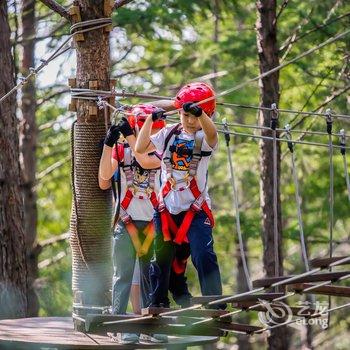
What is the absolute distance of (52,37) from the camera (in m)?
14.0

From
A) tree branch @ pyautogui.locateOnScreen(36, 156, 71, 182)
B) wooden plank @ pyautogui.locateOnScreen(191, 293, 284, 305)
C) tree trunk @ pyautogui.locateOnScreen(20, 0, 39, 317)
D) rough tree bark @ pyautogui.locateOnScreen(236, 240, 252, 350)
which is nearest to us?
wooden plank @ pyautogui.locateOnScreen(191, 293, 284, 305)

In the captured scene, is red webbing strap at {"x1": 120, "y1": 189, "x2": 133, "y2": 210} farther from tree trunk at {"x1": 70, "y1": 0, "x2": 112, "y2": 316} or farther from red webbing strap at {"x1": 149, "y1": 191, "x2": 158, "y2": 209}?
tree trunk at {"x1": 70, "y1": 0, "x2": 112, "y2": 316}

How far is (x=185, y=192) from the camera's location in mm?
6816

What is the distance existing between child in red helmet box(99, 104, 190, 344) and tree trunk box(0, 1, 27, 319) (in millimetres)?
3483

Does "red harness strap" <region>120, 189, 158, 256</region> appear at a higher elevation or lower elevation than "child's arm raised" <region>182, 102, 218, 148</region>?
lower

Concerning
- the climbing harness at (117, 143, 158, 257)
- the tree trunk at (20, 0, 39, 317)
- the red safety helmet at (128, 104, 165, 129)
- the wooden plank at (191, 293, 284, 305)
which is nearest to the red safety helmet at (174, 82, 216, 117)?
the red safety helmet at (128, 104, 165, 129)

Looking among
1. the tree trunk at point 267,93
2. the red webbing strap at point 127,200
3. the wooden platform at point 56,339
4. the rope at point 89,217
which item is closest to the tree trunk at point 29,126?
the tree trunk at point 267,93

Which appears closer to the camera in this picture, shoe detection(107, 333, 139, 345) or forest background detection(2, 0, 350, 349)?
shoe detection(107, 333, 139, 345)

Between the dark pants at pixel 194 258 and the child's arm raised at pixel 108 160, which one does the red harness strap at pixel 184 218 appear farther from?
the child's arm raised at pixel 108 160

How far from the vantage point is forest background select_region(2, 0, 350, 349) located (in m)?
12.6

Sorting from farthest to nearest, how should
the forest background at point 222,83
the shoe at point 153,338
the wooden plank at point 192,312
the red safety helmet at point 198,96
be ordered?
the forest background at point 222,83
the shoe at point 153,338
the red safety helmet at point 198,96
the wooden plank at point 192,312

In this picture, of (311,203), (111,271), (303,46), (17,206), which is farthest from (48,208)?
(111,271)

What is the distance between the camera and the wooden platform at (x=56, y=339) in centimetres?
697

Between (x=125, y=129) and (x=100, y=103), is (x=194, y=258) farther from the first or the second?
(x=100, y=103)
